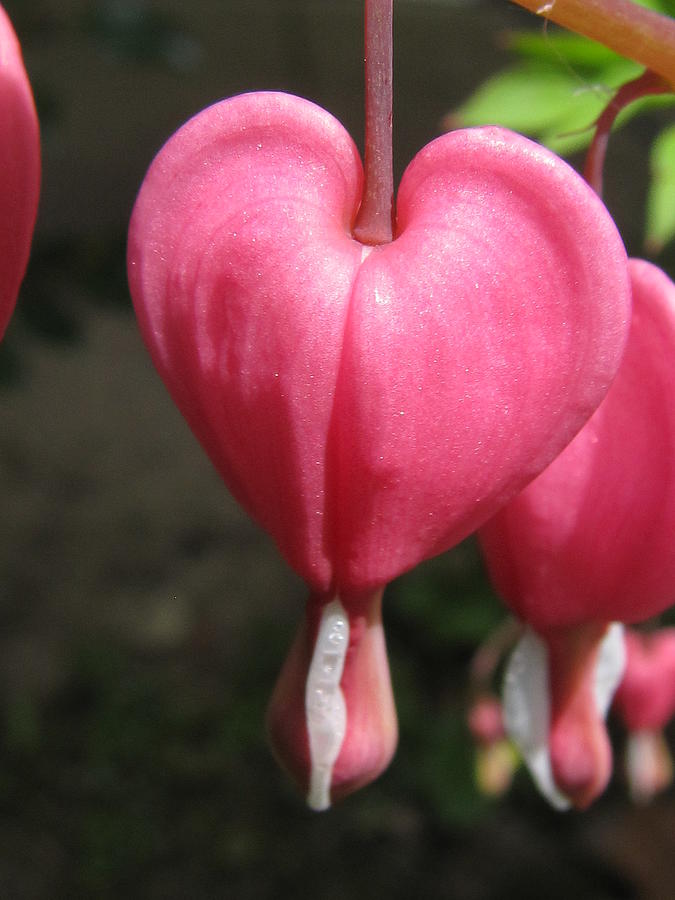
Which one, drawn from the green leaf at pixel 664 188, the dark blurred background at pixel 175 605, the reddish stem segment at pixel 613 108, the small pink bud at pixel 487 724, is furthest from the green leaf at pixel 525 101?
the small pink bud at pixel 487 724

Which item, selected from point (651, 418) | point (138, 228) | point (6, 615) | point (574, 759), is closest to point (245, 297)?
point (138, 228)

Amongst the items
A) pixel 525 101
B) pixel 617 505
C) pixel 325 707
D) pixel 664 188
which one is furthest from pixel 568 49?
pixel 325 707

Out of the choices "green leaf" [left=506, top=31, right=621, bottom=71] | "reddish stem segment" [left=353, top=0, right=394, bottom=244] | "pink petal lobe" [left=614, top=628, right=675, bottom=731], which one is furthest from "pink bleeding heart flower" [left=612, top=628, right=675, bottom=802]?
"reddish stem segment" [left=353, top=0, right=394, bottom=244]

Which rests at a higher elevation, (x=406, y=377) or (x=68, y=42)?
(x=406, y=377)

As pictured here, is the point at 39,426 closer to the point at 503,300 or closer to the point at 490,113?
the point at 490,113

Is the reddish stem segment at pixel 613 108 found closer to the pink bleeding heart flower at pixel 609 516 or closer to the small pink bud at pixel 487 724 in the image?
the pink bleeding heart flower at pixel 609 516

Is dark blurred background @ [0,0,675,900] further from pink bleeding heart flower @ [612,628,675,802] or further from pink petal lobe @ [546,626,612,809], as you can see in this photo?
pink petal lobe @ [546,626,612,809]

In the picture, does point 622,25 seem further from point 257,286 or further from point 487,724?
point 487,724
